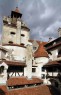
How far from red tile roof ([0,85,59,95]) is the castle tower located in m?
16.6

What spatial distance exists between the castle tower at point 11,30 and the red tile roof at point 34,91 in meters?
16.6

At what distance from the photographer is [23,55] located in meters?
41.9

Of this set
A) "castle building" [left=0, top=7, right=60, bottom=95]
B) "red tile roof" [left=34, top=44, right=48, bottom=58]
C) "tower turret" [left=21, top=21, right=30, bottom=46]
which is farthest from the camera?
"tower turret" [left=21, top=21, right=30, bottom=46]

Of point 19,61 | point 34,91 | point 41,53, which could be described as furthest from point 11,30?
point 34,91

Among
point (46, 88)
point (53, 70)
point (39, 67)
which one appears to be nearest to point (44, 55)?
point (39, 67)

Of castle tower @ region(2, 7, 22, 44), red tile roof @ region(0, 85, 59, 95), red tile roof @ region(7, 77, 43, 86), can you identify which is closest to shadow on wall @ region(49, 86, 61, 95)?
red tile roof @ region(0, 85, 59, 95)

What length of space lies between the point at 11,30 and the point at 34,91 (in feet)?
65.8

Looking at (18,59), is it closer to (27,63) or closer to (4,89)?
(27,63)

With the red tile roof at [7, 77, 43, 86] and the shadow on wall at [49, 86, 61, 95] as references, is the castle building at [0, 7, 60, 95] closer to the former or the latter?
the red tile roof at [7, 77, 43, 86]

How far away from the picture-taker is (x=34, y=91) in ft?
101

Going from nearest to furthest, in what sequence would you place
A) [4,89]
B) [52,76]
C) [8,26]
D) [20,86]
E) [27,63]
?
[4,89]
[20,86]
[52,76]
[27,63]
[8,26]

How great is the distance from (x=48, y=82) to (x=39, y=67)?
4.36 metres

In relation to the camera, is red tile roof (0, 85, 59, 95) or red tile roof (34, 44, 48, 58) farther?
red tile roof (34, 44, 48, 58)

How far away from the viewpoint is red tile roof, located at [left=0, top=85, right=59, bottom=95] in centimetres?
2866
